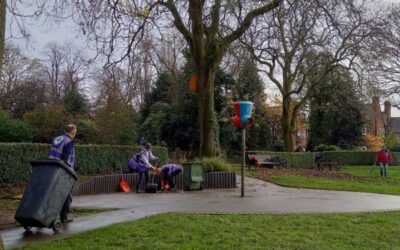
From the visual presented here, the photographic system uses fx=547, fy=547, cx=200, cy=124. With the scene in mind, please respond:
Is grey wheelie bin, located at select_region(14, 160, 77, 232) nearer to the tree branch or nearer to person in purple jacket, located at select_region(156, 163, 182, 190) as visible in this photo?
person in purple jacket, located at select_region(156, 163, 182, 190)

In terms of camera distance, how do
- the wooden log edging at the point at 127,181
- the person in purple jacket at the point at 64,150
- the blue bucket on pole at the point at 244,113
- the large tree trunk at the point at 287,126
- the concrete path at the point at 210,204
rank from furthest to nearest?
the large tree trunk at the point at 287,126
the wooden log edging at the point at 127,181
the blue bucket on pole at the point at 244,113
the person in purple jacket at the point at 64,150
the concrete path at the point at 210,204

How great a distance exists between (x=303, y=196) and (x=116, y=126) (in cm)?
1788

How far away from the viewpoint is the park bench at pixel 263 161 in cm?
3247

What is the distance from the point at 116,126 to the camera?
31.9 metres

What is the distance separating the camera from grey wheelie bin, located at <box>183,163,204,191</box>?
1797 cm

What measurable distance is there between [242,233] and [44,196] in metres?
3.33

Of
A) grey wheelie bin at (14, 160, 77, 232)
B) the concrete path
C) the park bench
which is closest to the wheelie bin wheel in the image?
grey wheelie bin at (14, 160, 77, 232)

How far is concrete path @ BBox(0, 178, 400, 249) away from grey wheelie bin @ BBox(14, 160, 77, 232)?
249 millimetres

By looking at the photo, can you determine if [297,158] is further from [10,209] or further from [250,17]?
[10,209]

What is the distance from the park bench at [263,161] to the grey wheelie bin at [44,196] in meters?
23.7

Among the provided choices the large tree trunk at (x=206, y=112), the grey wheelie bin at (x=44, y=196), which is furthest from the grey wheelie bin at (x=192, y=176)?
the grey wheelie bin at (x=44, y=196)

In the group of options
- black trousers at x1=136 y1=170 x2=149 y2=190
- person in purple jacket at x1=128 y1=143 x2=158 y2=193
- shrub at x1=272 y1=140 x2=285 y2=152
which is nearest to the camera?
person in purple jacket at x1=128 y1=143 x2=158 y2=193

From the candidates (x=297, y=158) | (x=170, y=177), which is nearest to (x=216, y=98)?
(x=297, y=158)

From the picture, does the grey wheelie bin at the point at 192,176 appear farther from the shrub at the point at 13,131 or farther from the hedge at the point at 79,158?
the shrub at the point at 13,131
